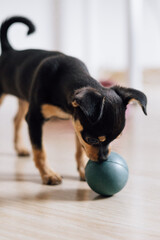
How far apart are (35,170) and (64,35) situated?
178 inches

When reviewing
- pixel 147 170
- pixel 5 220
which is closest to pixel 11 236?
pixel 5 220

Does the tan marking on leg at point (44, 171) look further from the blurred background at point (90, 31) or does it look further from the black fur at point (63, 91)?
the blurred background at point (90, 31)

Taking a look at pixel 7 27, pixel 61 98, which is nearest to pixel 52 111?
pixel 61 98

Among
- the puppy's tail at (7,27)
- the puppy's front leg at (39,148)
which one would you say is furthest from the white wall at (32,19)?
the puppy's front leg at (39,148)

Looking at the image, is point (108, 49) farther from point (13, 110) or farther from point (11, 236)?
point (11, 236)

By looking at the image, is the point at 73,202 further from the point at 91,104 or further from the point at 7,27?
the point at 7,27

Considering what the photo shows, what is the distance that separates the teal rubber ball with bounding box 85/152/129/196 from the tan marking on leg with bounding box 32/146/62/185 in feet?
1.16

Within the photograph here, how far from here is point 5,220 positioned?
6.15 feet

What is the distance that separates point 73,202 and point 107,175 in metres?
0.25

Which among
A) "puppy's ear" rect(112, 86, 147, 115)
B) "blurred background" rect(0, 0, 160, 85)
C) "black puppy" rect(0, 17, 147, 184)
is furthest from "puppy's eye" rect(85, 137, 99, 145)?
"blurred background" rect(0, 0, 160, 85)

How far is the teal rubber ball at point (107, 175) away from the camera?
2068mm

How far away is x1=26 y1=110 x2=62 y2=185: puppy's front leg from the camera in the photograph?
7.95ft

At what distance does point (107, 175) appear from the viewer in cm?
206

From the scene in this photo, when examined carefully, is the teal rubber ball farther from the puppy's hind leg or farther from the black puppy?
the puppy's hind leg
